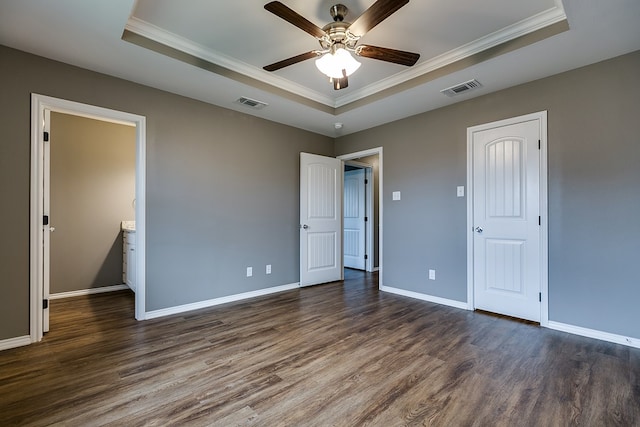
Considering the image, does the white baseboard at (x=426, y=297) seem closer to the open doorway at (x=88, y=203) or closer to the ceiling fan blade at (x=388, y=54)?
the ceiling fan blade at (x=388, y=54)

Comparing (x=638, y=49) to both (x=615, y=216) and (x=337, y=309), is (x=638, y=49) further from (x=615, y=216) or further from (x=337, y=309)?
(x=337, y=309)

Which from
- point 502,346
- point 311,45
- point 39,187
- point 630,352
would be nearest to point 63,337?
point 39,187

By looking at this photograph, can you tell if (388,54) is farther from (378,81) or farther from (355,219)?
(355,219)

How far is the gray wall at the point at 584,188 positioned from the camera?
98.0 inches

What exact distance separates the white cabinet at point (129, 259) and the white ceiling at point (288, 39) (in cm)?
210

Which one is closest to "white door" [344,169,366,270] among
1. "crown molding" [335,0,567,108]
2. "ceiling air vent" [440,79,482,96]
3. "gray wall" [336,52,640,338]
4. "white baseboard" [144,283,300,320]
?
"white baseboard" [144,283,300,320]

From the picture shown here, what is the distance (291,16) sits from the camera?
1.84m

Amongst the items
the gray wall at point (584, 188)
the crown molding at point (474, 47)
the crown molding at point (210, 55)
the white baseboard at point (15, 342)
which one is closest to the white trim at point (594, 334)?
the gray wall at point (584, 188)

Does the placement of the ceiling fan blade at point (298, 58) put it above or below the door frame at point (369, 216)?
above

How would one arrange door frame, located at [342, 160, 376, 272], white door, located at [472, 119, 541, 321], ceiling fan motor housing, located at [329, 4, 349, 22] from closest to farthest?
ceiling fan motor housing, located at [329, 4, 349, 22] < white door, located at [472, 119, 541, 321] < door frame, located at [342, 160, 376, 272]

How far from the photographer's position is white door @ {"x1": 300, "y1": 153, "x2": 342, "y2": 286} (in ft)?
14.8

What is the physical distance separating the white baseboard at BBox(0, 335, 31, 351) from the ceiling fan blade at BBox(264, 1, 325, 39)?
127 inches

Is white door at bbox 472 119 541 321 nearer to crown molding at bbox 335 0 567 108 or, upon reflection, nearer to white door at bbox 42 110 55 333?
crown molding at bbox 335 0 567 108

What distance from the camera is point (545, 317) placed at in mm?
2881
